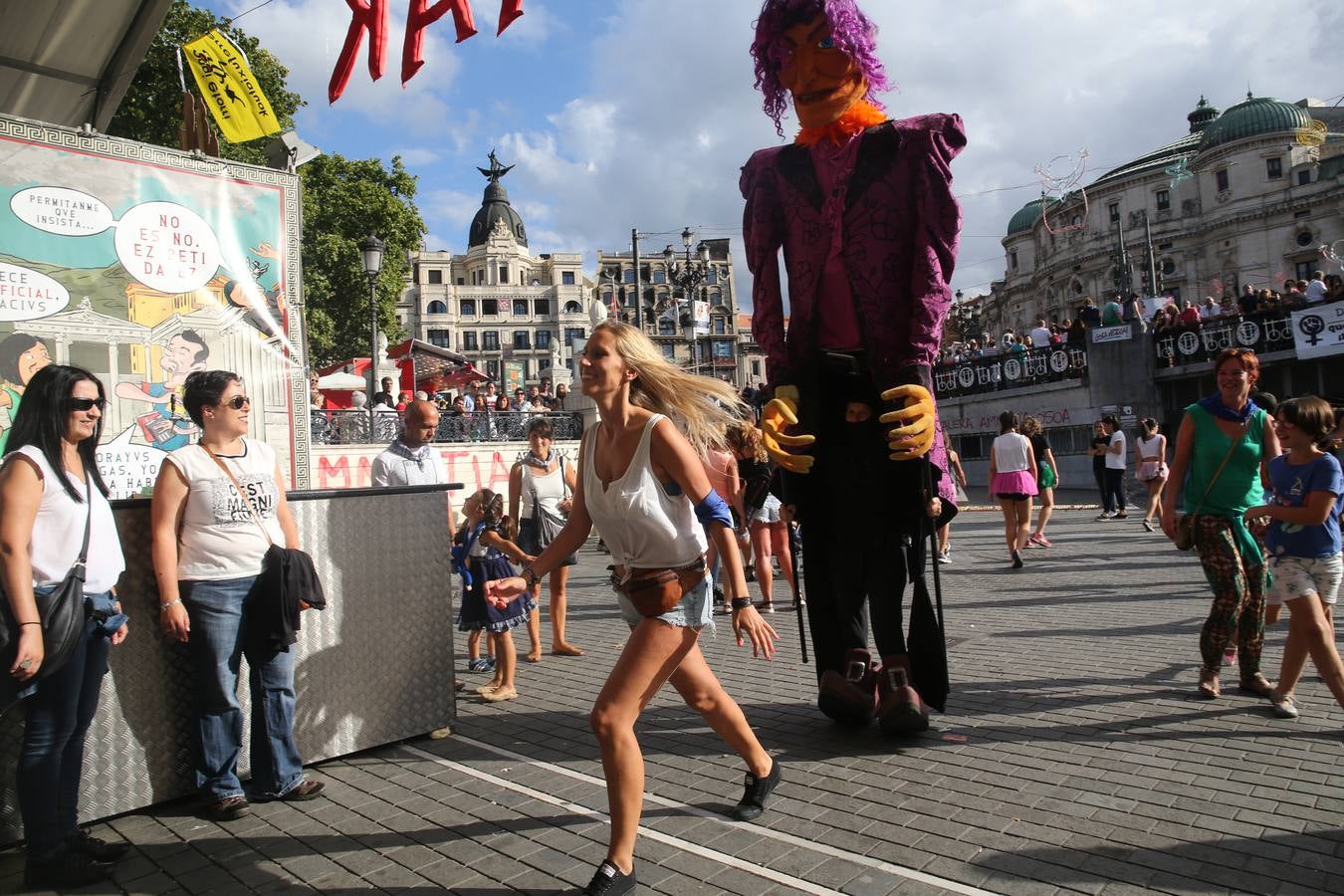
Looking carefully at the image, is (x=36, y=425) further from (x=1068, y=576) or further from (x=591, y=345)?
(x=1068, y=576)

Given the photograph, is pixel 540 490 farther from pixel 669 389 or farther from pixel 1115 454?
pixel 1115 454

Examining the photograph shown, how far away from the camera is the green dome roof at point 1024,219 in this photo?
80.8 metres

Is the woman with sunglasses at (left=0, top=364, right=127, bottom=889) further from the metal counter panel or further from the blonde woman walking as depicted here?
the blonde woman walking

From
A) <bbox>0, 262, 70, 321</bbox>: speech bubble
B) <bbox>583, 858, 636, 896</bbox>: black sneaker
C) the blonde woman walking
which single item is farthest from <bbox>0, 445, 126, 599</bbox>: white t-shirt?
<bbox>0, 262, 70, 321</bbox>: speech bubble

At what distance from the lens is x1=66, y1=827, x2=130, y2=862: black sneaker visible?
10.8ft

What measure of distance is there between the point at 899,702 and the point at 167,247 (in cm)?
512

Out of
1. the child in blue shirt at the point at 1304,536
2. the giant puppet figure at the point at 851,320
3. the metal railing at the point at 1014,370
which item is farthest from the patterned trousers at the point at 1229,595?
the metal railing at the point at 1014,370

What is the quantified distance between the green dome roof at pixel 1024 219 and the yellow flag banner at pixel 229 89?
268ft

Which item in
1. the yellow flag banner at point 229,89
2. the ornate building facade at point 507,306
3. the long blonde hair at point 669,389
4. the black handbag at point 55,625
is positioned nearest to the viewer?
the black handbag at point 55,625

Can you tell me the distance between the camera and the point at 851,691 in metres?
4.46

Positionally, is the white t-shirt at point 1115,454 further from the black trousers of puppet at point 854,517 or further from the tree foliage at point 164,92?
the tree foliage at point 164,92

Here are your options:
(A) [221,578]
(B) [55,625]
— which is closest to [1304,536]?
(A) [221,578]

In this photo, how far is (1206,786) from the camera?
3.61 m

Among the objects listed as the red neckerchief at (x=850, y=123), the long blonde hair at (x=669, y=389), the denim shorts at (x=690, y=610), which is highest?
the red neckerchief at (x=850, y=123)
